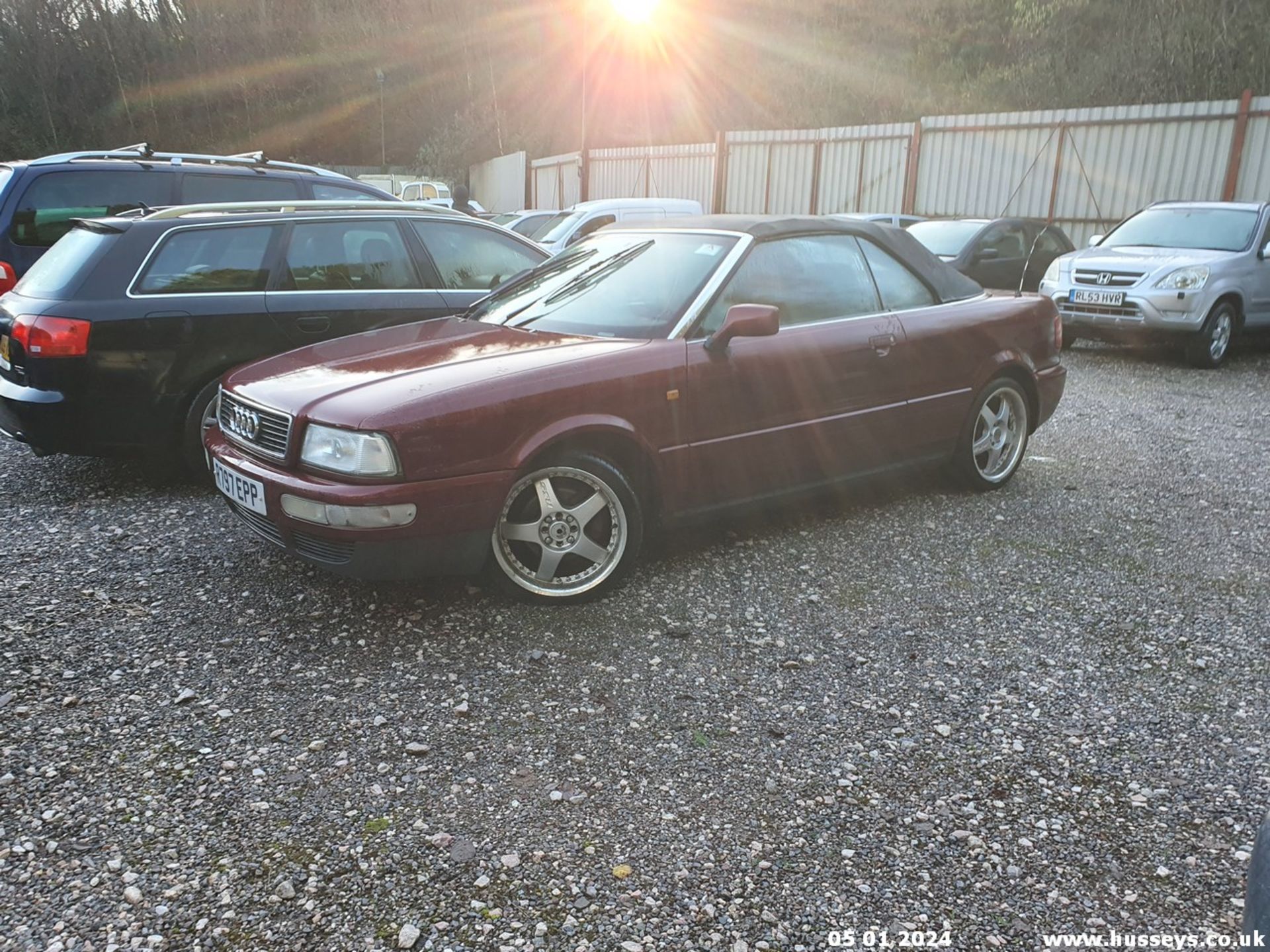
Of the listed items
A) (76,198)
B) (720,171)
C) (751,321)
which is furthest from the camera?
(720,171)

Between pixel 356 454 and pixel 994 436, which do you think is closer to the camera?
pixel 356 454

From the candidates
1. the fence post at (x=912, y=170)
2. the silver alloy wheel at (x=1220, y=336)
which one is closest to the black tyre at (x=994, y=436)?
the silver alloy wheel at (x=1220, y=336)

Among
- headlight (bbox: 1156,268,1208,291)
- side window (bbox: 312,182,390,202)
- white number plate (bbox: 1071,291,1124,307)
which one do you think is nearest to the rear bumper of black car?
side window (bbox: 312,182,390,202)

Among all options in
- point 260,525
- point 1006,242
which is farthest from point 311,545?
point 1006,242

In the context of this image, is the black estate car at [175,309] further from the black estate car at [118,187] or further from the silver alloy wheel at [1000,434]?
the silver alloy wheel at [1000,434]

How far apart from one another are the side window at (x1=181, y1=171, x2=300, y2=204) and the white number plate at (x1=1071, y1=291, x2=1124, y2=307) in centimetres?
778

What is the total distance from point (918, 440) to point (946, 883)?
2932mm

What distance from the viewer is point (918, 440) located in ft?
16.3

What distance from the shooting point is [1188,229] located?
10.3 meters

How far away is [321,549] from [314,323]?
2.40 meters

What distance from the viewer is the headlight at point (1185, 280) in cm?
937

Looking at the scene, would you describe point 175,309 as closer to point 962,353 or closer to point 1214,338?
point 962,353

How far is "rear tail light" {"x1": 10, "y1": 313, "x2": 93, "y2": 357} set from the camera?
15.6 feet

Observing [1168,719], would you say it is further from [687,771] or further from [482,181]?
[482,181]
